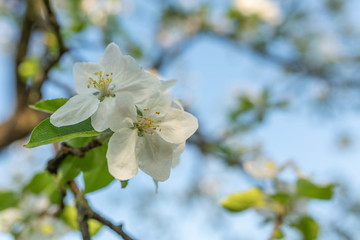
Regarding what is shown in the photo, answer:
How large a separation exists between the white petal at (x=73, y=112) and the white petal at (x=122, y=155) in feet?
0.24

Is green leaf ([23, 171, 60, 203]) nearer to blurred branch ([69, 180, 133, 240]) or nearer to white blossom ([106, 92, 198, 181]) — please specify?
blurred branch ([69, 180, 133, 240])

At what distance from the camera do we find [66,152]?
0.84 meters

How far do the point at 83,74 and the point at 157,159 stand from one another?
29 cm

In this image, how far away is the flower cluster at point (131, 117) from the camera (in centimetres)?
69

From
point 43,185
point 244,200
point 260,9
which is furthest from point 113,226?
point 260,9

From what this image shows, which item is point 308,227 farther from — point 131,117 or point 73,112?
point 73,112

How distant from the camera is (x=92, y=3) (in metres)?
3.04

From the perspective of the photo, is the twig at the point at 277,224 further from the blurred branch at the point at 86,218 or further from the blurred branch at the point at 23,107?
the blurred branch at the point at 23,107

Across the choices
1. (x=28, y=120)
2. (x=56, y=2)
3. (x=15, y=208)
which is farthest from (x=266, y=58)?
(x=15, y=208)

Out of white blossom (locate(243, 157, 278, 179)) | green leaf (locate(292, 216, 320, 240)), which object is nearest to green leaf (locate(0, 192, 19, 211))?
white blossom (locate(243, 157, 278, 179))

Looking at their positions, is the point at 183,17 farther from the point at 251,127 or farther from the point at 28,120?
the point at 28,120

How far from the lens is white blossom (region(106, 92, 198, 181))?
708 mm

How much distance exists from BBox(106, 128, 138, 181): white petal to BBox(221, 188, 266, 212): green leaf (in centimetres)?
57

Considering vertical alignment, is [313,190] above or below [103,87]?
below
